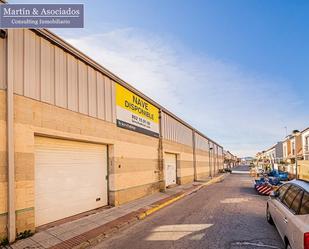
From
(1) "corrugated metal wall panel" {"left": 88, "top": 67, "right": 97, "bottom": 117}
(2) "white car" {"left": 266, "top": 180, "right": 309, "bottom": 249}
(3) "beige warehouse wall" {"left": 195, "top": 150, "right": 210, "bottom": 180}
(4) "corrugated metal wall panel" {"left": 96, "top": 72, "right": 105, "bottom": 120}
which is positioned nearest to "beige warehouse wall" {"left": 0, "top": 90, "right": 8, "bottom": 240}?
(1) "corrugated metal wall panel" {"left": 88, "top": 67, "right": 97, "bottom": 117}

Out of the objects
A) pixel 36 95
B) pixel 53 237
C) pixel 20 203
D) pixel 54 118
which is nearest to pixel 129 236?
pixel 53 237

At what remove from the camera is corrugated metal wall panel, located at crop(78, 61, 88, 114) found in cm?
1068

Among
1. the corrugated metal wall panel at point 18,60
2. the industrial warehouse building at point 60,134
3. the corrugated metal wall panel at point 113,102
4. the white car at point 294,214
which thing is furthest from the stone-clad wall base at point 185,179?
the corrugated metal wall panel at point 18,60

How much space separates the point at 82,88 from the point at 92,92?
73 cm

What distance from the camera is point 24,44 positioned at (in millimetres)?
8164

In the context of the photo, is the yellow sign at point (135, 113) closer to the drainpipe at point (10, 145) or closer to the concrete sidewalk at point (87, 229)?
the concrete sidewalk at point (87, 229)

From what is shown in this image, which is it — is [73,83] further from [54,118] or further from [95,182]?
[95,182]

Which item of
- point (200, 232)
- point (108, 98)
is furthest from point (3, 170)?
point (108, 98)

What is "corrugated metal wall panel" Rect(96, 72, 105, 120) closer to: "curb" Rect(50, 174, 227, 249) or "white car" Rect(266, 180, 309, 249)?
"curb" Rect(50, 174, 227, 249)

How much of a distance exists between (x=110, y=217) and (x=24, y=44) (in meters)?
6.23

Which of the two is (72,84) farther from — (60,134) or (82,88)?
(60,134)

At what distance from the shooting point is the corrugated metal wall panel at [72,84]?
10062 mm

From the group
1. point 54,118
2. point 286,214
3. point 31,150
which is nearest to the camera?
point 286,214

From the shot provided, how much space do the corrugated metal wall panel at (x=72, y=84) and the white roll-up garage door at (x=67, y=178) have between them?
1290 mm
